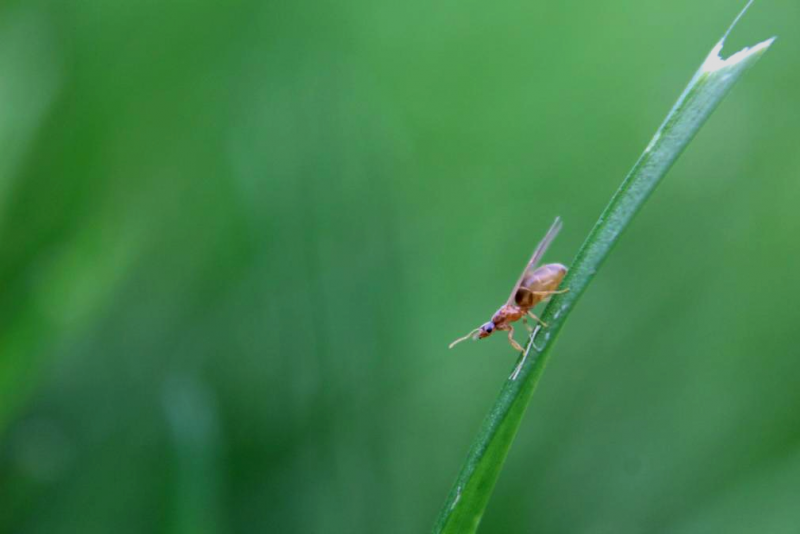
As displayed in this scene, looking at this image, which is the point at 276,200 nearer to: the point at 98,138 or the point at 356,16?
the point at 98,138

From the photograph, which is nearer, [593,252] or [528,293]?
[593,252]

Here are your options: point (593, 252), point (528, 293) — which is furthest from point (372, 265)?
point (593, 252)

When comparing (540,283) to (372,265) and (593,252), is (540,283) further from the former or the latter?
(593,252)

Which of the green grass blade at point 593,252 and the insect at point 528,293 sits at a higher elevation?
the green grass blade at point 593,252

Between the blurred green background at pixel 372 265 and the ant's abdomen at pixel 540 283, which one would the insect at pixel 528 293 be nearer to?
the ant's abdomen at pixel 540 283

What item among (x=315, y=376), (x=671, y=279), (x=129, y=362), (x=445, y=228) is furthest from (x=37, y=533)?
(x=671, y=279)

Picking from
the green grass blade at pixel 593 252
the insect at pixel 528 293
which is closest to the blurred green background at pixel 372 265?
the insect at pixel 528 293
